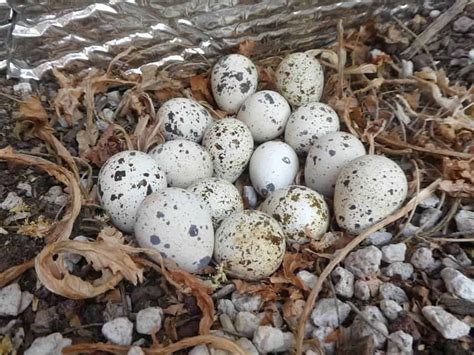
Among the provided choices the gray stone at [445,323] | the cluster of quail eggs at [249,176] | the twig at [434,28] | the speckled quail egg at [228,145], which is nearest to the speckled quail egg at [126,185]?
the cluster of quail eggs at [249,176]

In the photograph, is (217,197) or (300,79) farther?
(300,79)

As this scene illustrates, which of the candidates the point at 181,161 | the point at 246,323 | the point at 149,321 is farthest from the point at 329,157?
the point at 149,321

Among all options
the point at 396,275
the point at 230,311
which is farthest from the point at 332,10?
the point at 230,311

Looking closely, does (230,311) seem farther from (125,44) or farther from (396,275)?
(125,44)

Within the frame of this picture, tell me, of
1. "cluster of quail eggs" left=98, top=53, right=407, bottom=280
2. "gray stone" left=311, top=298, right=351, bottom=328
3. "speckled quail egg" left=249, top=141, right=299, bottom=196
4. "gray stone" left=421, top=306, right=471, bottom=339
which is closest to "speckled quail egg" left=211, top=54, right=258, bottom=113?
"cluster of quail eggs" left=98, top=53, right=407, bottom=280

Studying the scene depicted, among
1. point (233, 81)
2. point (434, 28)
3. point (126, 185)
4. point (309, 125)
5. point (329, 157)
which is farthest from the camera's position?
point (434, 28)

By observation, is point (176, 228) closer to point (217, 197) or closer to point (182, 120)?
point (217, 197)
